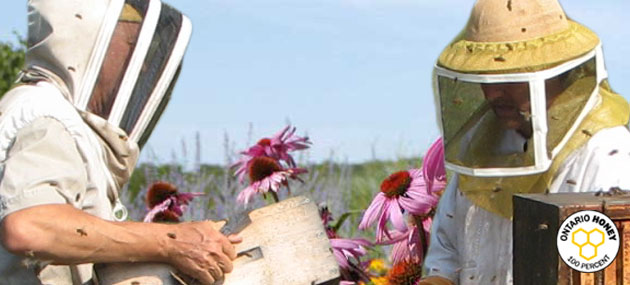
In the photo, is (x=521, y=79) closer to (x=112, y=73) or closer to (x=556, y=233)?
(x=556, y=233)

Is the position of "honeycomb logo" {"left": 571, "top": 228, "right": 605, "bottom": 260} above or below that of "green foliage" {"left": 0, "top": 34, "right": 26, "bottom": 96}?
above

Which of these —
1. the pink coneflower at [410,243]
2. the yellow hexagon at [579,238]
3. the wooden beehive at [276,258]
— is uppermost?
the yellow hexagon at [579,238]

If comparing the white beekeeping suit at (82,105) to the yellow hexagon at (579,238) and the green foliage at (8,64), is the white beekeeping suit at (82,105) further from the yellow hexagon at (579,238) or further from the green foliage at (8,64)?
the green foliage at (8,64)

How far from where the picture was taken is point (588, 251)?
9.48ft

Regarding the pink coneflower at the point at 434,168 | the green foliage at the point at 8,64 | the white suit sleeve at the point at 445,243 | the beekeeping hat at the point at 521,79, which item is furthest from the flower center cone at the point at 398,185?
the green foliage at the point at 8,64

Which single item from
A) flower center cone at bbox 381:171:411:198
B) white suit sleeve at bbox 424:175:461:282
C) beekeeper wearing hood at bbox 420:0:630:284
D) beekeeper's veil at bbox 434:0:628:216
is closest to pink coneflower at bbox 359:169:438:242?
flower center cone at bbox 381:171:411:198

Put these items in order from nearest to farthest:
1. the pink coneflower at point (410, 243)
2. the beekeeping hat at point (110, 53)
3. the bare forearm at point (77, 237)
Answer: the bare forearm at point (77, 237) < the beekeeping hat at point (110, 53) < the pink coneflower at point (410, 243)

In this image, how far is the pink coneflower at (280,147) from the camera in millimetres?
4934

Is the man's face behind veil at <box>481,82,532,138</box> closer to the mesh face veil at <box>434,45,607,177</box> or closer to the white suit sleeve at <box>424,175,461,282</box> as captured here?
the mesh face veil at <box>434,45,607,177</box>

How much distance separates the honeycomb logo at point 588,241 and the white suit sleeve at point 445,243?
1.02 metres

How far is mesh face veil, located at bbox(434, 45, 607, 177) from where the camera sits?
348 cm

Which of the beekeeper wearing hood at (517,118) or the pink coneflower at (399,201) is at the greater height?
the beekeeper wearing hood at (517,118)

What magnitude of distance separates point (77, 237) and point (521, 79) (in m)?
1.58

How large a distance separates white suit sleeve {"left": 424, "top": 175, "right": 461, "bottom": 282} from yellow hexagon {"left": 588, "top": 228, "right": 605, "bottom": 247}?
1.03 m
